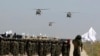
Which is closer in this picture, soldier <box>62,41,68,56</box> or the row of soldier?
the row of soldier

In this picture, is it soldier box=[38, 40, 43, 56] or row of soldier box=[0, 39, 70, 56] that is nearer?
row of soldier box=[0, 39, 70, 56]

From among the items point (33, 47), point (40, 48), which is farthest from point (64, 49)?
point (33, 47)

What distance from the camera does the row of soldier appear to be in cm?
2516

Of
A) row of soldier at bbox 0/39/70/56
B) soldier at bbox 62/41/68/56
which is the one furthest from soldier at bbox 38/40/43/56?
soldier at bbox 62/41/68/56

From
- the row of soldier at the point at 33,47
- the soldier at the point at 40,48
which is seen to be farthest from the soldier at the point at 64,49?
the soldier at the point at 40,48

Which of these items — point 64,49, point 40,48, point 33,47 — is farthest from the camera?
point 40,48

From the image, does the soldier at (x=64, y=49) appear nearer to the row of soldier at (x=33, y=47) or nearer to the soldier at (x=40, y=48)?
the row of soldier at (x=33, y=47)

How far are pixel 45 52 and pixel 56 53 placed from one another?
1039 mm

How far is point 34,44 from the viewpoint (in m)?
26.4

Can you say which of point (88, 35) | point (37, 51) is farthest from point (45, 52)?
point (88, 35)

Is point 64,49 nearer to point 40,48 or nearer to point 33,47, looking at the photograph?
point 40,48

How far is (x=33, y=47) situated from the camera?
26.3 meters

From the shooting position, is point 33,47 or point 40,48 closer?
point 33,47

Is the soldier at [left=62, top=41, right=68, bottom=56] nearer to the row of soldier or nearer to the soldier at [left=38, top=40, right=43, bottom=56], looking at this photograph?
the row of soldier
